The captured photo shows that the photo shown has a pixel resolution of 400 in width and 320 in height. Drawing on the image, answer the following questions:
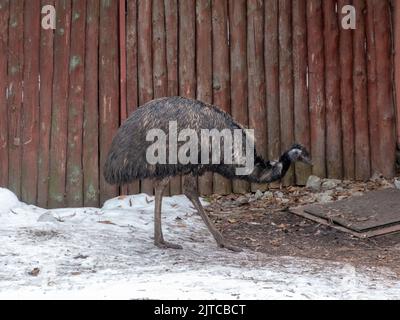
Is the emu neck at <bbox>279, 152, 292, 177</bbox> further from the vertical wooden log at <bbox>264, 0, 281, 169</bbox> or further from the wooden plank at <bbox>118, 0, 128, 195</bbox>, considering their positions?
the wooden plank at <bbox>118, 0, 128, 195</bbox>

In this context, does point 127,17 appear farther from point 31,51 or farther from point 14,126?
point 14,126

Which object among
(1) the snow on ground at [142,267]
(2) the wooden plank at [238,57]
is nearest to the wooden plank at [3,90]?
(1) the snow on ground at [142,267]

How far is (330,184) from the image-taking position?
849cm

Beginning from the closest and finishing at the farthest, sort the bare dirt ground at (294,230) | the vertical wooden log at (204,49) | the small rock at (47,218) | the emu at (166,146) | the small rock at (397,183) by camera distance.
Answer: the emu at (166,146) < the bare dirt ground at (294,230) < the small rock at (47,218) < the small rock at (397,183) < the vertical wooden log at (204,49)

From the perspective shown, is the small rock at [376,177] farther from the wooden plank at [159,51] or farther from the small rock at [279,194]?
the wooden plank at [159,51]

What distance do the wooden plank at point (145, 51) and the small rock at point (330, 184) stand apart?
2.17 metres

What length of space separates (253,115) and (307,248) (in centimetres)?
231

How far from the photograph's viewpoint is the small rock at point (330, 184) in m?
8.46

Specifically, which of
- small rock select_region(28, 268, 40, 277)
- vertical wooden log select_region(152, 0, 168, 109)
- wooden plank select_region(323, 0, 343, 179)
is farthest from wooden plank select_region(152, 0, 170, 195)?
small rock select_region(28, 268, 40, 277)

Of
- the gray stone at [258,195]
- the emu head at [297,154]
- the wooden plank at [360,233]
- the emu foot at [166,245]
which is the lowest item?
the emu foot at [166,245]

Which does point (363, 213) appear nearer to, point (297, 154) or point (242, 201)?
point (297, 154)

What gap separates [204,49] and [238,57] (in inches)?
15.5

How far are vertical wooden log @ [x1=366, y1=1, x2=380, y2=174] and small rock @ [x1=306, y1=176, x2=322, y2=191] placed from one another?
25.1 inches

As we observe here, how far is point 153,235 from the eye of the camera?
276 inches
